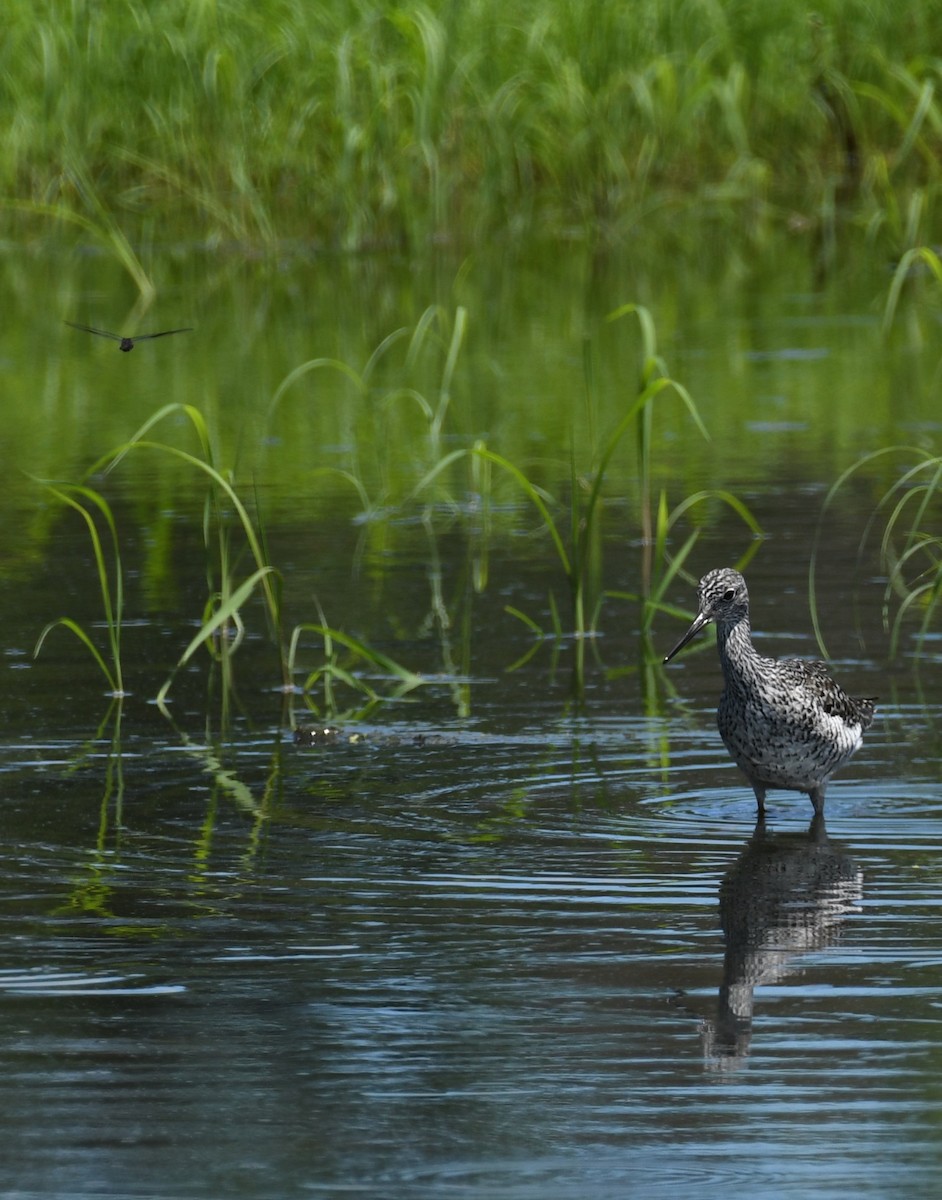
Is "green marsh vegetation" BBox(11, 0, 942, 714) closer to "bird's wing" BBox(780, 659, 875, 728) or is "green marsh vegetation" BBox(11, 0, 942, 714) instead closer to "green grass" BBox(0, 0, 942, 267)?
"green grass" BBox(0, 0, 942, 267)

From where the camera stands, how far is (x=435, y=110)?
55.8 ft

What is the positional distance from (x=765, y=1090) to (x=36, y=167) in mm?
14232

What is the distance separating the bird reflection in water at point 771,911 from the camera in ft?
16.0

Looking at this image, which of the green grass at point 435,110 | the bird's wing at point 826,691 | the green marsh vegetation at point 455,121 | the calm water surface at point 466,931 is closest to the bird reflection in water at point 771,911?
the calm water surface at point 466,931

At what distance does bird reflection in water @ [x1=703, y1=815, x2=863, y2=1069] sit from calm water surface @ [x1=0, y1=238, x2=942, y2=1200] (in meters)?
0.01

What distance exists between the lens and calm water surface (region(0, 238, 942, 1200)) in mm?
4215

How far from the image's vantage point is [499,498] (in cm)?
1104

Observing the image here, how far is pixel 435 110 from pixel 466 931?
12.2 m

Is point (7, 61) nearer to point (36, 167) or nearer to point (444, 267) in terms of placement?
point (36, 167)

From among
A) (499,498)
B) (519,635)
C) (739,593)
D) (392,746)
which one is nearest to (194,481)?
(499,498)

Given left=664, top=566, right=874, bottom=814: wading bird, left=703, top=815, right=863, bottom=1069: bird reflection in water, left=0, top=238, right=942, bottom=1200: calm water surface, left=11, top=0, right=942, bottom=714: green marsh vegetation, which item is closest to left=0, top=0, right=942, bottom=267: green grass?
left=11, top=0, right=942, bottom=714: green marsh vegetation

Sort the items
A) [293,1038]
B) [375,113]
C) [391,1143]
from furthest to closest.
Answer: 1. [375,113]
2. [293,1038]
3. [391,1143]

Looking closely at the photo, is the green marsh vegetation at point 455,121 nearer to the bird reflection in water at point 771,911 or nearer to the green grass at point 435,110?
the green grass at point 435,110

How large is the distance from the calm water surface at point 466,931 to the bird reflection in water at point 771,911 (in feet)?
0.04
